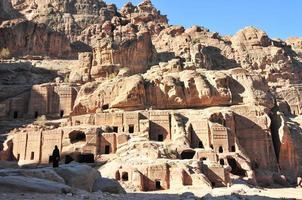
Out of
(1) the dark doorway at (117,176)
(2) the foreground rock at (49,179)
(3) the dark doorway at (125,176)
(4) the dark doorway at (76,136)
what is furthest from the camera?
(4) the dark doorway at (76,136)

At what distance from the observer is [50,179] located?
17812 millimetres

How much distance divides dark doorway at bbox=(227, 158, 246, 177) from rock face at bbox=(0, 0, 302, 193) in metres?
0.13

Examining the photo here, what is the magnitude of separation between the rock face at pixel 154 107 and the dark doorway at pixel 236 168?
128 mm

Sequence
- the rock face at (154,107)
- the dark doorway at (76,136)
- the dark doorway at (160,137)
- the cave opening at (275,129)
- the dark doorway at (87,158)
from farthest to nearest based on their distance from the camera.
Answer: the cave opening at (275,129)
the dark doorway at (160,137)
the dark doorway at (76,136)
the dark doorway at (87,158)
the rock face at (154,107)

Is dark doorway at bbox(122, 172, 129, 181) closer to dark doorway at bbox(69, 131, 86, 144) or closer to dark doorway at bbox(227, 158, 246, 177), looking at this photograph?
dark doorway at bbox(69, 131, 86, 144)

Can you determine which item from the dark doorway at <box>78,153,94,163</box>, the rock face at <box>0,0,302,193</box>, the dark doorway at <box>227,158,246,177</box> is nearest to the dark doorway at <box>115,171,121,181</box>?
the rock face at <box>0,0,302,193</box>

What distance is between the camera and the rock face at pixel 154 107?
4797cm

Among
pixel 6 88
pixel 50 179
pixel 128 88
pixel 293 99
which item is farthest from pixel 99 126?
pixel 293 99

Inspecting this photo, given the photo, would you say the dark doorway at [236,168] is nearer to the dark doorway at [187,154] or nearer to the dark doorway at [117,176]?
the dark doorway at [187,154]

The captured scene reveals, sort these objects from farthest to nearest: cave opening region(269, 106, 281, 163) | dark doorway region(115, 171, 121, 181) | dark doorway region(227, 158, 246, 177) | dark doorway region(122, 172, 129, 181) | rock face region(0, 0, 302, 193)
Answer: cave opening region(269, 106, 281, 163), dark doorway region(227, 158, 246, 177), rock face region(0, 0, 302, 193), dark doorway region(122, 172, 129, 181), dark doorway region(115, 171, 121, 181)

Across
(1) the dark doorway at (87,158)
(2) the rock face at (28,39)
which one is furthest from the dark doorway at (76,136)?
(2) the rock face at (28,39)

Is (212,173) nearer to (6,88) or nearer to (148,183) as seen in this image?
(148,183)

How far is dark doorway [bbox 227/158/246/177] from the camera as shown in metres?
50.8

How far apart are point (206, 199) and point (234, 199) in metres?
2.18
